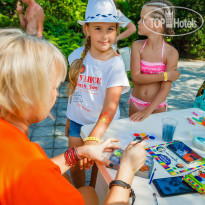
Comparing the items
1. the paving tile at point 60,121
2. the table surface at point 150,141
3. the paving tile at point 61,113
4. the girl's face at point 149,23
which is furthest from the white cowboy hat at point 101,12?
the paving tile at point 61,113

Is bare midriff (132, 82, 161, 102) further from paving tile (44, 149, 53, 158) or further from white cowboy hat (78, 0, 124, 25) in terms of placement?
paving tile (44, 149, 53, 158)

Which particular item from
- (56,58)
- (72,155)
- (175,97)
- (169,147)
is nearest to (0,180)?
(56,58)

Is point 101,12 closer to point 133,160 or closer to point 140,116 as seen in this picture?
point 140,116

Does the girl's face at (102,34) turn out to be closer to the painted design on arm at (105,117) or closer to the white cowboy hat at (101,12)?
the white cowboy hat at (101,12)

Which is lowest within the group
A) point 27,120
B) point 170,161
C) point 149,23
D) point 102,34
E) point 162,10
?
point 170,161

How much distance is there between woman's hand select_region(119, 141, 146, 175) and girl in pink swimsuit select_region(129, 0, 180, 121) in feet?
3.00

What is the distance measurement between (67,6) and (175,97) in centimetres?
518

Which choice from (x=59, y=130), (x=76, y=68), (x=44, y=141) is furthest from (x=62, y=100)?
(x=76, y=68)

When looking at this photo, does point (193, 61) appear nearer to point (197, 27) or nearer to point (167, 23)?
point (197, 27)

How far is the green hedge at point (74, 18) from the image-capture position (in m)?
7.46

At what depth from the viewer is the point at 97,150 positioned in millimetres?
1500

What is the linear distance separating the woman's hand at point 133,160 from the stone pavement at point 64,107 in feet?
5.34

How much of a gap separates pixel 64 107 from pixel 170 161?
352 centimetres

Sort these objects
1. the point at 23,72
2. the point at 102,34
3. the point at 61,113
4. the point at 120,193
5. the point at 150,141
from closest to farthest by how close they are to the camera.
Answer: the point at 23,72
the point at 120,193
the point at 150,141
the point at 102,34
the point at 61,113
